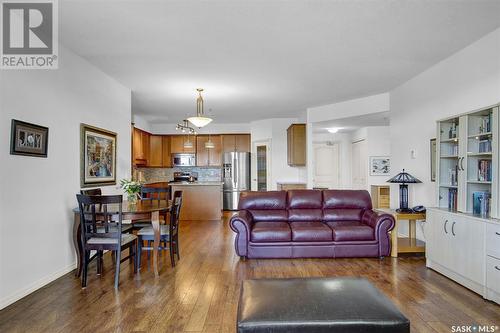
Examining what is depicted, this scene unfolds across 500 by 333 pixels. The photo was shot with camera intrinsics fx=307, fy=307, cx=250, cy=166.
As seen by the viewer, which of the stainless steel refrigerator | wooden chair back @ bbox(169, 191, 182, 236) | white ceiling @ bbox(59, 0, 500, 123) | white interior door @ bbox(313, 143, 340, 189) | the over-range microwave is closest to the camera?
white ceiling @ bbox(59, 0, 500, 123)

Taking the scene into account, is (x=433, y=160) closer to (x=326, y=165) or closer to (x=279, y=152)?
(x=279, y=152)

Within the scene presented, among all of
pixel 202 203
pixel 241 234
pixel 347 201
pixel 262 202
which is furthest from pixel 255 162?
pixel 241 234

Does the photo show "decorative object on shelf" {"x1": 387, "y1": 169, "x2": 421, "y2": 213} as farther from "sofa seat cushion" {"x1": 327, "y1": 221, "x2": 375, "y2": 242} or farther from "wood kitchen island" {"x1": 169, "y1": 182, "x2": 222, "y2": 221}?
"wood kitchen island" {"x1": 169, "y1": 182, "x2": 222, "y2": 221}

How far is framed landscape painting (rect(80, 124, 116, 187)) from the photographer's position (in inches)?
162

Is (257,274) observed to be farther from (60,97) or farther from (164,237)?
(60,97)

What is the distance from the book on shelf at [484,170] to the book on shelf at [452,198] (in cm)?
40

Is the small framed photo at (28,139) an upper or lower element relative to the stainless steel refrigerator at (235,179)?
upper

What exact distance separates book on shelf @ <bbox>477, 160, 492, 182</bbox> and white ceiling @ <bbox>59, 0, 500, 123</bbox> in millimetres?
1411

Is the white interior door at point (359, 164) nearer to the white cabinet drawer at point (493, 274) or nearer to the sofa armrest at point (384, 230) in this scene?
the sofa armrest at point (384, 230)

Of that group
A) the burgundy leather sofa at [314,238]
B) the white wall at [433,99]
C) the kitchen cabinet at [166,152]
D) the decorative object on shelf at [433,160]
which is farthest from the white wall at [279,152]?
the decorative object on shelf at [433,160]

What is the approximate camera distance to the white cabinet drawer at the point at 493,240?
282cm

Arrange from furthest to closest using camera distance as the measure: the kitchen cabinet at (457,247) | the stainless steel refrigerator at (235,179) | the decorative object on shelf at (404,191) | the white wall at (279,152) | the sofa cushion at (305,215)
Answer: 1. the stainless steel refrigerator at (235,179)
2. the white wall at (279,152)
3. the sofa cushion at (305,215)
4. the decorative object on shelf at (404,191)
5. the kitchen cabinet at (457,247)

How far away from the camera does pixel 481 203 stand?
10.6 feet

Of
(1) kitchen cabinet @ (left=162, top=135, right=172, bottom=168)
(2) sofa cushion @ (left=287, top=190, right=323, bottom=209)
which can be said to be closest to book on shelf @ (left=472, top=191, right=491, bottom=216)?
(2) sofa cushion @ (left=287, top=190, right=323, bottom=209)
